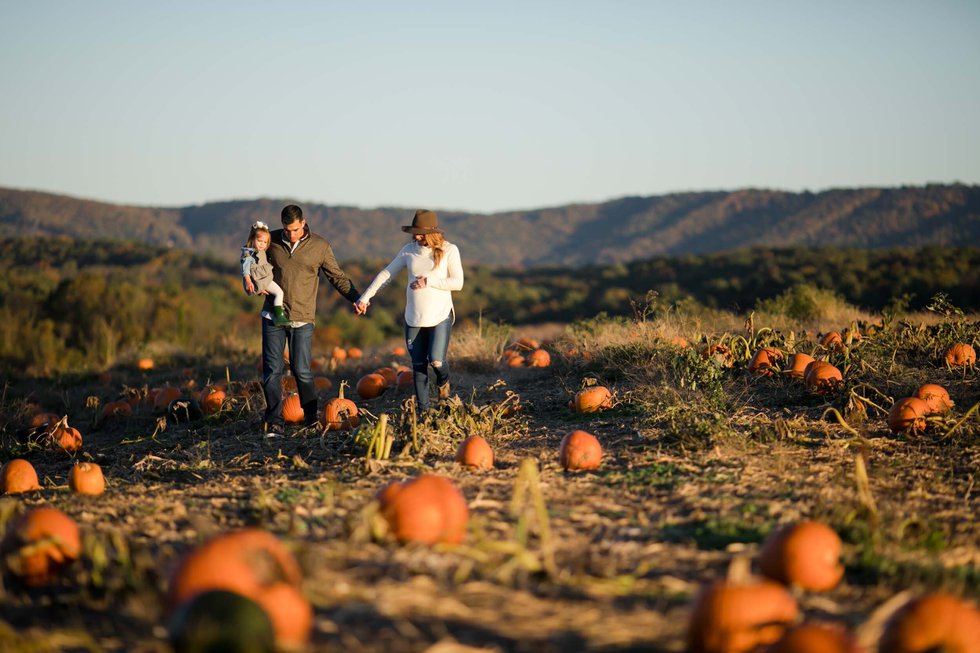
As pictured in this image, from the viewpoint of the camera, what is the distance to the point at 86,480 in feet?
16.8

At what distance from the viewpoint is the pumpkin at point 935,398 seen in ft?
19.2

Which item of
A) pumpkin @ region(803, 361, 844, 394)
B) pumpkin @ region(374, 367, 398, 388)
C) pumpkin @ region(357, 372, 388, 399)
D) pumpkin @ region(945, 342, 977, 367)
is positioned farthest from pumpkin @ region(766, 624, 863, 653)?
pumpkin @ region(374, 367, 398, 388)

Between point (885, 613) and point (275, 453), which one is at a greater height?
point (885, 613)

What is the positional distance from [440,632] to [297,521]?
1401 millimetres

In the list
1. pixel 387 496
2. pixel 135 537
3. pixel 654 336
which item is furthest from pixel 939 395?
pixel 135 537

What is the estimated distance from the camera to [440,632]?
2.45 m

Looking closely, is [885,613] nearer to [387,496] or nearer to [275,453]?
[387,496]

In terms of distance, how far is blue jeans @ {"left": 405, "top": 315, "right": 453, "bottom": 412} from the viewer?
681 centimetres

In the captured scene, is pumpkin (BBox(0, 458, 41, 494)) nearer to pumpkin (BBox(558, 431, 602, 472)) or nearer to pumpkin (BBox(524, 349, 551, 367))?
pumpkin (BBox(558, 431, 602, 472))

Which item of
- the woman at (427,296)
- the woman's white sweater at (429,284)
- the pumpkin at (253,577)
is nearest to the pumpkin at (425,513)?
the pumpkin at (253,577)

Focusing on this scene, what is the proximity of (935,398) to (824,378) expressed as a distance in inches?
38.7

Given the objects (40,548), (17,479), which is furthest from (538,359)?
(40,548)

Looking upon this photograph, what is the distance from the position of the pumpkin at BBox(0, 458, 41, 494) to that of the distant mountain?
51.1 m

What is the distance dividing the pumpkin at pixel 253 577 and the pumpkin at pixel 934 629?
1.76 metres
